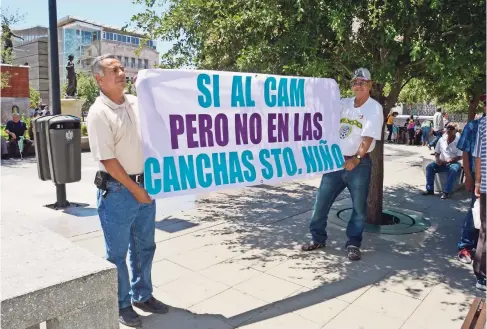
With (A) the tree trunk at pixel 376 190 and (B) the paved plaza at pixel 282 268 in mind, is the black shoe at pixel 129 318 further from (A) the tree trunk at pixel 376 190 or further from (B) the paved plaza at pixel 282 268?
(A) the tree trunk at pixel 376 190

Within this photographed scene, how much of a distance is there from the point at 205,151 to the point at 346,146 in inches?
69.6

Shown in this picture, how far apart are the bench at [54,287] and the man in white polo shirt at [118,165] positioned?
2.61 ft

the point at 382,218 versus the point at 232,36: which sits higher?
the point at 232,36

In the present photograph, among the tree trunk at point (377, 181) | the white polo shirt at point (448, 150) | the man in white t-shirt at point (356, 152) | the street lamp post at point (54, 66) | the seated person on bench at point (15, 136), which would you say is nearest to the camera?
the man in white t-shirt at point (356, 152)

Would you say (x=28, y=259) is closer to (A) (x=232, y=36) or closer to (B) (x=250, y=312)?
(B) (x=250, y=312)

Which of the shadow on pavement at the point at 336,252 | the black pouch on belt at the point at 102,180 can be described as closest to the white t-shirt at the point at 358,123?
the shadow on pavement at the point at 336,252

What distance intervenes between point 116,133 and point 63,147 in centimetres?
382

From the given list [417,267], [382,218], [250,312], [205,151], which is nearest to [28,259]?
[205,151]

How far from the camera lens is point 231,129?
3660 mm

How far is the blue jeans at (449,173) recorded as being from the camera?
25.7 feet

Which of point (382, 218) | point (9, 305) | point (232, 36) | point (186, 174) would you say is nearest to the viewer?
point (9, 305)

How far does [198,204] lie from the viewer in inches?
281

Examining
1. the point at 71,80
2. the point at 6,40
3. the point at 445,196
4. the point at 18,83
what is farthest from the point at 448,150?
the point at 18,83

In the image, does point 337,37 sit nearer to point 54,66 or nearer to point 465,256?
point 465,256
